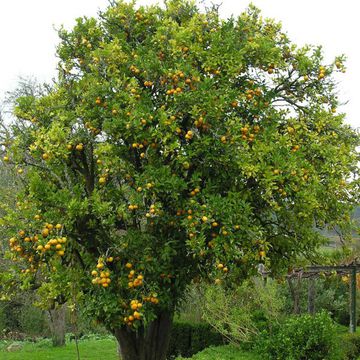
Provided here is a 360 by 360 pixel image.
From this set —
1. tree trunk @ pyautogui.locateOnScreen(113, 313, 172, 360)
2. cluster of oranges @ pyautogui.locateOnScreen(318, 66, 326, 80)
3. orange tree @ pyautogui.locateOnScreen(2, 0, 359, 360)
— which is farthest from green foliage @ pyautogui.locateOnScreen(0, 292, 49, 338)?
cluster of oranges @ pyautogui.locateOnScreen(318, 66, 326, 80)

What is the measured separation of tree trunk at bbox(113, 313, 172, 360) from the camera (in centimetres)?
739

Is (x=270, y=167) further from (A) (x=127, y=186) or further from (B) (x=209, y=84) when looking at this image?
(A) (x=127, y=186)

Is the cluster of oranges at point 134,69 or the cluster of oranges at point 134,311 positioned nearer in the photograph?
the cluster of oranges at point 134,311

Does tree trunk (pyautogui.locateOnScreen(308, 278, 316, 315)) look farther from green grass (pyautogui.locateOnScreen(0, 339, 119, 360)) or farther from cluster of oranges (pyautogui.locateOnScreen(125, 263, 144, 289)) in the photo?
cluster of oranges (pyautogui.locateOnScreen(125, 263, 144, 289))

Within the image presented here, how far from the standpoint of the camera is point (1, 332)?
82.8 feet

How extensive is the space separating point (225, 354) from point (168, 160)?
821cm

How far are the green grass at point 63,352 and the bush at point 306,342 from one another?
782 centimetres

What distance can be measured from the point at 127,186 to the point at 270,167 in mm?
1977

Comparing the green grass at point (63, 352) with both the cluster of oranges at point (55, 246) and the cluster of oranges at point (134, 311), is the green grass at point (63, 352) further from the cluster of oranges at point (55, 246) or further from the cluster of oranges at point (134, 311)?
the cluster of oranges at point (55, 246)

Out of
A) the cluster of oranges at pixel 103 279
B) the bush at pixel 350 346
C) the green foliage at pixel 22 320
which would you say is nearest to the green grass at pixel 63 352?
the green foliage at pixel 22 320

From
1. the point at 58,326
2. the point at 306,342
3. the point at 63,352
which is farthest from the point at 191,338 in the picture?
the point at 58,326

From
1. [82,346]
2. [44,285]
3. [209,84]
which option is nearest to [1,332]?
[82,346]

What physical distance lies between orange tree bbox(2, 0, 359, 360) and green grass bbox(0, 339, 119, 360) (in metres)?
12.5

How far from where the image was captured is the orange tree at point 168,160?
19.5 ft
